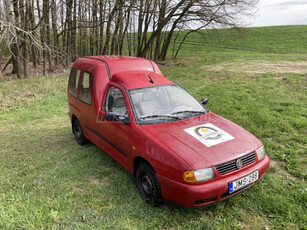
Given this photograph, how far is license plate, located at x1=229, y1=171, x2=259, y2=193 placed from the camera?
278cm

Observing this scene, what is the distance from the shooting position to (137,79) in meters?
4.20

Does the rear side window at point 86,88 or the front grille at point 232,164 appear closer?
the front grille at point 232,164

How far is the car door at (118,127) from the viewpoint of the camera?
139 inches

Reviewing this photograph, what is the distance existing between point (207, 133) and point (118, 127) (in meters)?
1.38

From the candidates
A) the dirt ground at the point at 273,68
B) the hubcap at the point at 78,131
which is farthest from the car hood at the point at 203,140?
the dirt ground at the point at 273,68

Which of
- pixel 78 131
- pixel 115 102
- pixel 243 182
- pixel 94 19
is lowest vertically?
pixel 78 131

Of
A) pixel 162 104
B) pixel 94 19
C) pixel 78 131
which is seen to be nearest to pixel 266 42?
pixel 94 19

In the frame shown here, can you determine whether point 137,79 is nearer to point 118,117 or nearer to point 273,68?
point 118,117

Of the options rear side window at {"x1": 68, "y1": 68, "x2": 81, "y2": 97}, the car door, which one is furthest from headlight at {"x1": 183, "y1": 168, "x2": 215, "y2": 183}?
rear side window at {"x1": 68, "y1": 68, "x2": 81, "y2": 97}

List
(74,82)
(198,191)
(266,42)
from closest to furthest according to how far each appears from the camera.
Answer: (198,191)
(74,82)
(266,42)

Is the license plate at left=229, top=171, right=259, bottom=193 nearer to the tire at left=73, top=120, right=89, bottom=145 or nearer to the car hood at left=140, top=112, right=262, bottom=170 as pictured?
the car hood at left=140, top=112, right=262, bottom=170

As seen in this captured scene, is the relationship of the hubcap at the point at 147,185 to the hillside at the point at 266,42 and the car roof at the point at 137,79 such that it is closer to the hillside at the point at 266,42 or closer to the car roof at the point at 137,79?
the car roof at the point at 137,79

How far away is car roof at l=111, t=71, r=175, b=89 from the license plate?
2097 millimetres

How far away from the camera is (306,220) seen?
2.82m
